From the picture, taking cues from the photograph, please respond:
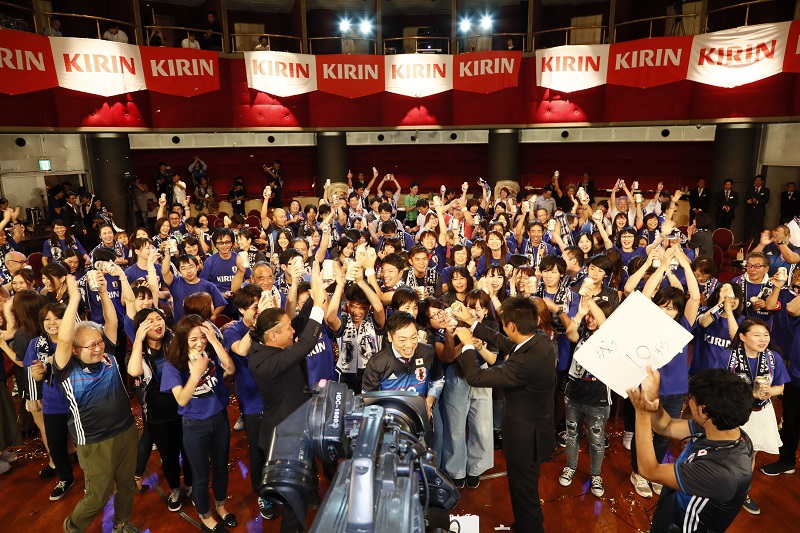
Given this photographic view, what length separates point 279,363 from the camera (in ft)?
10.6

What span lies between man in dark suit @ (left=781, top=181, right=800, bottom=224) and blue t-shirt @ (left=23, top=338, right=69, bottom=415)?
1426 centimetres

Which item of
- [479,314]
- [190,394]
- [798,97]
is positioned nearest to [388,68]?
[798,97]

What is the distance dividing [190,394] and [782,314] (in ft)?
17.1

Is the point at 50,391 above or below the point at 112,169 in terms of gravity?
below

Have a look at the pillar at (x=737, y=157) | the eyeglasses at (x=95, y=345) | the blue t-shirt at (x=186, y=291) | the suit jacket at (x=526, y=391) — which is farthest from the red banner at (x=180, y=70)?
the pillar at (x=737, y=157)

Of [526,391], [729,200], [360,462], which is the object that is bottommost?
[526,391]

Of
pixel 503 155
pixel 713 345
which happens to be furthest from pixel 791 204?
pixel 713 345

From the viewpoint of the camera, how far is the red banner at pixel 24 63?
9500 mm

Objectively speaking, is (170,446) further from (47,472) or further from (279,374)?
(47,472)

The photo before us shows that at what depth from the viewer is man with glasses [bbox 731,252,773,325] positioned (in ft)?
15.6

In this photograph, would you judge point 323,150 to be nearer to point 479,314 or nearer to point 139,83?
point 139,83

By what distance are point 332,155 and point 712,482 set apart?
13795 millimetres

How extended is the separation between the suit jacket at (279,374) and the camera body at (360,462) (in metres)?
1.13

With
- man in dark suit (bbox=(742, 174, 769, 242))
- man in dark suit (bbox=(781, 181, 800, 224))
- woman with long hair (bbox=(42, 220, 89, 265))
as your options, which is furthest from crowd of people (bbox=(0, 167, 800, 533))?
man in dark suit (bbox=(781, 181, 800, 224))
